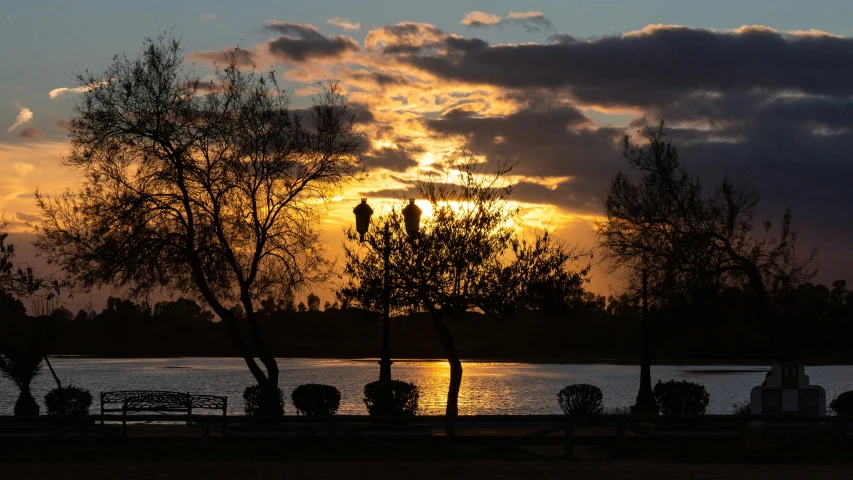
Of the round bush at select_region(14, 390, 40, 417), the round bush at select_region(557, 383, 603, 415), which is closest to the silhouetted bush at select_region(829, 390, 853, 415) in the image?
the round bush at select_region(557, 383, 603, 415)

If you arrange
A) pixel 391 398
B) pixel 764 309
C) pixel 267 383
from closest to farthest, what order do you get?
pixel 391 398
pixel 267 383
pixel 764 309

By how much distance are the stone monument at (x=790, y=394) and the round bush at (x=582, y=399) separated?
7.64m

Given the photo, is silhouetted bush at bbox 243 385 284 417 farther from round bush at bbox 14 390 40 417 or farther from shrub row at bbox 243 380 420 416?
round bush at bbox 14 390 40 417

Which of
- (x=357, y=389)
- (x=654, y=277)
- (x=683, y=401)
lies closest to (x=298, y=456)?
(x=683, y=401)

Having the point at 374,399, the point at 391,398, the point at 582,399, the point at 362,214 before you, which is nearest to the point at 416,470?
the point at 362,214

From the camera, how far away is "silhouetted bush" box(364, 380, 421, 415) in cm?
3016

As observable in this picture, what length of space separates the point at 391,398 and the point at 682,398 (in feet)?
31.8

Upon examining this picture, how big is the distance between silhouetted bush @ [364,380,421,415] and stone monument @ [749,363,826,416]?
10.1 meters

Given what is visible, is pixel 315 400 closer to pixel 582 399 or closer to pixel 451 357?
pixel 451 357

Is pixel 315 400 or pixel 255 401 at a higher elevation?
pixel 315 400

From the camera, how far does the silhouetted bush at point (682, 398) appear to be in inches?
1282

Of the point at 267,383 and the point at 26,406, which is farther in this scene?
the point at 267,383

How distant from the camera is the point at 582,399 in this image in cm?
3331

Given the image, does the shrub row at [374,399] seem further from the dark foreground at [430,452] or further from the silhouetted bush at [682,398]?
the silhouetted bush at [682,398]
